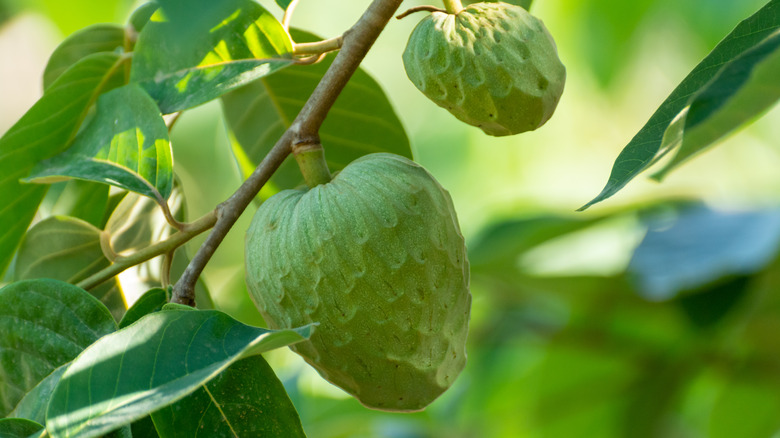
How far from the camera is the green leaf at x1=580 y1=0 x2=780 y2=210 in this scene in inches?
22.5

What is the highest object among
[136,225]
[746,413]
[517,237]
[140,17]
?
[140,17]

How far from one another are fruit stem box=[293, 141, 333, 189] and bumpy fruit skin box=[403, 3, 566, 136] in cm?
12

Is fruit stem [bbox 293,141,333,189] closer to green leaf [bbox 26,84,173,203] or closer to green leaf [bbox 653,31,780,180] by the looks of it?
green leaf [bbox 26,84,173,203]

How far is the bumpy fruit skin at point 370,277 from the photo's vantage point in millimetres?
687

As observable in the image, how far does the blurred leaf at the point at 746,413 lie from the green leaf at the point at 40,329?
1.40 meters

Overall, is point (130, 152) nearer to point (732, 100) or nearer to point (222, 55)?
point (222, 55)

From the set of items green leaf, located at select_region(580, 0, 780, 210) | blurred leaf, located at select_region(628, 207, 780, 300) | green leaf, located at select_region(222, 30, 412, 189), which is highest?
green leaf, located at select_region(580, 0, 780, 210)

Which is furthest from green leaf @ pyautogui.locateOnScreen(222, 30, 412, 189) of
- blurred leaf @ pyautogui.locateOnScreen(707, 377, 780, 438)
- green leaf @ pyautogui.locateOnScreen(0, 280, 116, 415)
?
blurred leaf @ pyautogui.locateOnScreen(707, 377, 780, 438)

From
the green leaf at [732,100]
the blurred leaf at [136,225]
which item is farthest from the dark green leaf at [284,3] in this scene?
the green leaf at [732,100]

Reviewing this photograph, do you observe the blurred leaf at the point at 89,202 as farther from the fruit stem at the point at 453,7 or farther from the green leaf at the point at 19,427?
the fruit stem at the point at 453,7

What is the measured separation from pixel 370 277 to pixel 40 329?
1.09 feet

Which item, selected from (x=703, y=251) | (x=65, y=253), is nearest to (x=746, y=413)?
(x=703, y=251)

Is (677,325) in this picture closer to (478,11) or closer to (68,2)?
(478,11)

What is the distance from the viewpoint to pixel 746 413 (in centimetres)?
172
